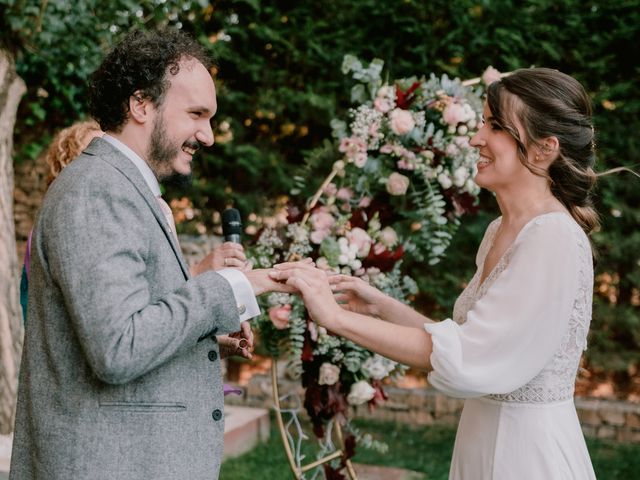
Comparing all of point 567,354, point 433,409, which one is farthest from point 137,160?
point 433,409

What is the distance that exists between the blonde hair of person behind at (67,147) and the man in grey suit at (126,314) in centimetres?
132

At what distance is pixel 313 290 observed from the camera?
5.71ft

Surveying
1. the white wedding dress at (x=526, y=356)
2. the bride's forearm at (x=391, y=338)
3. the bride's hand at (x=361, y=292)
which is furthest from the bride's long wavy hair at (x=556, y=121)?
the bride's hand at (x=361, y=292)

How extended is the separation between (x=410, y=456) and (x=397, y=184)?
2.61 metres

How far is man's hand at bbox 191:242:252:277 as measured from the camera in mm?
1646

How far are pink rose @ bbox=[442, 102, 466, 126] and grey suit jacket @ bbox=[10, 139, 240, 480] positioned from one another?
6.08 ft

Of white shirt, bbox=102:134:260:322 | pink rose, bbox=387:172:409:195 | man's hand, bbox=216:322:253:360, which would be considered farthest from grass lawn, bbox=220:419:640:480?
white shirt, bbox=102:134:260:322

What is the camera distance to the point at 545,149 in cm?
170

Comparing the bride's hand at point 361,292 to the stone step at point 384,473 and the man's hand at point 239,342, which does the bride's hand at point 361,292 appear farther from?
the stone step at point 384,473

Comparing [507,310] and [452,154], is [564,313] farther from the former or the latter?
[452,154]

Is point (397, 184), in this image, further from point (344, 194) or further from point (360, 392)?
point (360, 392)

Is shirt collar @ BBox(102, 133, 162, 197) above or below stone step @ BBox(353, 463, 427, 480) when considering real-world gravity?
above

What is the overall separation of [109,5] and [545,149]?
3.73m

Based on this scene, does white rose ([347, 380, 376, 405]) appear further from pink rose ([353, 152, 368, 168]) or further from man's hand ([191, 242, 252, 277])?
man's hand ([191, 242, 252, 277])
